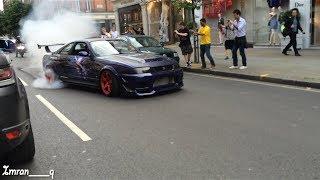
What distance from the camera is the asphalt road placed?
16.6ft

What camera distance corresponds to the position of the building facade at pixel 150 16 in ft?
96.6

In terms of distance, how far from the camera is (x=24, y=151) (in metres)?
5.24

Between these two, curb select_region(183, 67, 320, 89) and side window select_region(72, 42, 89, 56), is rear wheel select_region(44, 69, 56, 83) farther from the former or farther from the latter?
curb select_region(183, 67, 320, 89)

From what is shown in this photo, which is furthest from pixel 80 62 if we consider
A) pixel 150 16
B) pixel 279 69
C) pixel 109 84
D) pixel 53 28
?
pixel 150 16

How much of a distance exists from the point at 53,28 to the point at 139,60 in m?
17.0

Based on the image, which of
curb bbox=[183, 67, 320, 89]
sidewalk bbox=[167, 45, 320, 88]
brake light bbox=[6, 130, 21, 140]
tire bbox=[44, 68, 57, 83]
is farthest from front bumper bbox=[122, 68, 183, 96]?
brake light bbox=[6, 130, 21, 140]

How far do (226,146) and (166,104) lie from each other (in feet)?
10.8

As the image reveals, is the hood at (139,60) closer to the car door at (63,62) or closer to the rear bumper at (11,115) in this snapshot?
the car door at (63,62)

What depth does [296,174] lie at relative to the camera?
4.75m

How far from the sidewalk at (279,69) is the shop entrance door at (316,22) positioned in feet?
3.71

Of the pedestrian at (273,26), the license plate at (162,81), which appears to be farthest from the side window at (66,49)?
the pedestrian at (273,26)

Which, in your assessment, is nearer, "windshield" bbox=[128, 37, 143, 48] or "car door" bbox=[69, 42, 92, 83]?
"car door" bbox=[69, 42, 92, 83]

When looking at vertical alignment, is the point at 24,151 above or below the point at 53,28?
below

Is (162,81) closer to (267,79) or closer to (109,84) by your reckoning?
(109,84)
